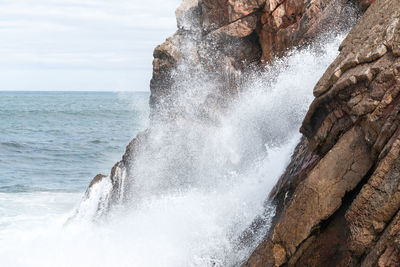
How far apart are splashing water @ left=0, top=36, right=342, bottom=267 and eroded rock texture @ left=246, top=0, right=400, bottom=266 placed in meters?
1.09

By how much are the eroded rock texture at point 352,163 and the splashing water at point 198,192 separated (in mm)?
1086

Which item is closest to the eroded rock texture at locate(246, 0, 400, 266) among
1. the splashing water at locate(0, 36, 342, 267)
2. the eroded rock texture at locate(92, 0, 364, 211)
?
the splashing water at locate(0, 36, 342, 267)

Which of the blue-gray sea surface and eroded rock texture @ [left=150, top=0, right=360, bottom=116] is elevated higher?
eroded rock texture @ [left=150, top=0, right=360, bottom=116]

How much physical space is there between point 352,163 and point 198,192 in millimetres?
5053

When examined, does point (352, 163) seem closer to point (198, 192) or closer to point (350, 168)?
point (350, 168)

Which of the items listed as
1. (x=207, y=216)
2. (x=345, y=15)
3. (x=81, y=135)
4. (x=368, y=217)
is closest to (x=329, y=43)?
(x=345, y=15)

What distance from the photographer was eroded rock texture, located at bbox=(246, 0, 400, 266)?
4312 mm

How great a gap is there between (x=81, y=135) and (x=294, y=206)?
27.9m

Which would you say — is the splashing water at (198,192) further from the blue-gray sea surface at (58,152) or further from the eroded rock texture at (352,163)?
the blue-gray sea surface at (58,152)

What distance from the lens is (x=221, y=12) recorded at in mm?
11180

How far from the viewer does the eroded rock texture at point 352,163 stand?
4.31 metres

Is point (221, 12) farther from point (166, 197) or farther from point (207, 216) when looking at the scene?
point (207, 216)

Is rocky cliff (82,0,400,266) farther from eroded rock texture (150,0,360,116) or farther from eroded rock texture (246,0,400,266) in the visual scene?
eroded rock texture (150,0,360,116)

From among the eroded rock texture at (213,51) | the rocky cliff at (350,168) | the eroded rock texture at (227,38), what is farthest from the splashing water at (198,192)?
the rocky cliff at (350,168)
